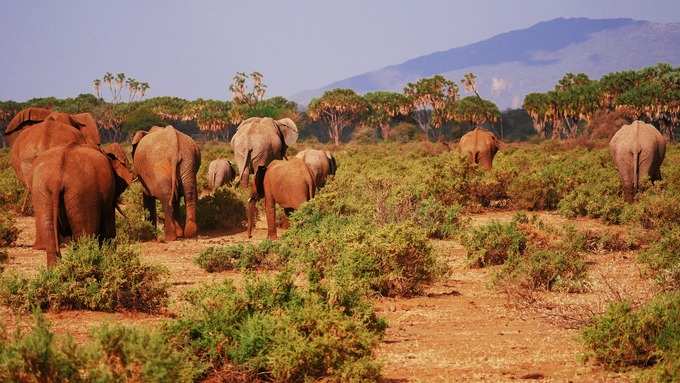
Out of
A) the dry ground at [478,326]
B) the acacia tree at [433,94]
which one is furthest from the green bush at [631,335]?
the acacia tree at [433,94]

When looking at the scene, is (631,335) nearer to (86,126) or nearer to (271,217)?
(86,126)

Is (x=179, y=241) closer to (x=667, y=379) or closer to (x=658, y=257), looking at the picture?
(x=658, y=257)

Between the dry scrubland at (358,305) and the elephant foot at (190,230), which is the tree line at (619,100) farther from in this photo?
the elephant foot at (190,230)

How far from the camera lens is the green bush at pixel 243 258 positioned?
11320 mm

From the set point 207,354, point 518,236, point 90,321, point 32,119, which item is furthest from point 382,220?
point 207,354

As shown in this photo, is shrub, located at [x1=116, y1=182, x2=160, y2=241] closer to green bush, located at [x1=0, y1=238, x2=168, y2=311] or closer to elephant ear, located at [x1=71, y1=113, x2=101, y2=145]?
elephant ear, located at [x1=71, y1=113, x2=101, y2=145]

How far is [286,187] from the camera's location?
48.9 feet

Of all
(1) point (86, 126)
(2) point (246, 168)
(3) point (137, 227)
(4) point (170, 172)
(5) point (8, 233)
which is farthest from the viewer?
(2) point (246, 168)

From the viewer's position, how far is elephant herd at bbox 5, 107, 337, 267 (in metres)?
9.14

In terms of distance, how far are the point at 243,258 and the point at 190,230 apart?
4.21 metres

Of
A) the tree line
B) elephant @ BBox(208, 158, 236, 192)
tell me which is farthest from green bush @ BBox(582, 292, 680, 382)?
the tree line

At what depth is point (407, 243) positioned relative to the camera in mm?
9523

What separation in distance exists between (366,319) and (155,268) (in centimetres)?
241

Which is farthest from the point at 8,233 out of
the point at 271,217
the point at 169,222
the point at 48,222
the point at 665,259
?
the point at 665,259
